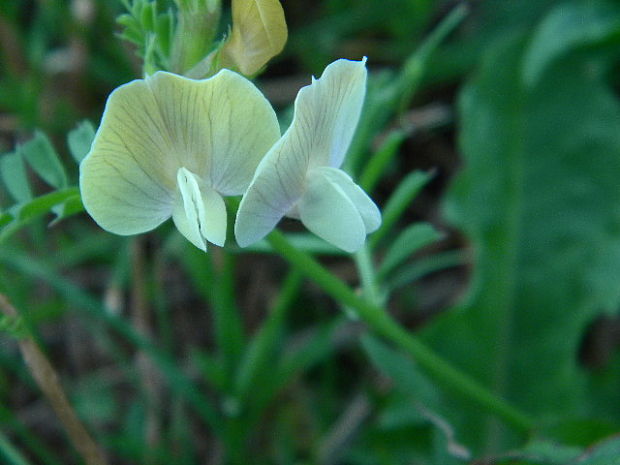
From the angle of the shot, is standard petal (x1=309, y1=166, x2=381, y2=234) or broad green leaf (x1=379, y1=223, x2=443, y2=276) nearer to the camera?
standard petal (x1=309, y1=166, x2=381, y2=234)

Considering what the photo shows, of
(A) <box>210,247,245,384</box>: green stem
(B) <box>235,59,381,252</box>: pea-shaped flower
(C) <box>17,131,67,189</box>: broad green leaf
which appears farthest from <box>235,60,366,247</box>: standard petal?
(A) <box>210,247,245,384</box>: green stem

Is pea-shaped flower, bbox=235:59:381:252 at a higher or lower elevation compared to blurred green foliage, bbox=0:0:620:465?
higher

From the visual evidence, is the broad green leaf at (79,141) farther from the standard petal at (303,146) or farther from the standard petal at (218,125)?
the standard petal at (303,146)

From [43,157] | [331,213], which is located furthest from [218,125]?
[43,157]

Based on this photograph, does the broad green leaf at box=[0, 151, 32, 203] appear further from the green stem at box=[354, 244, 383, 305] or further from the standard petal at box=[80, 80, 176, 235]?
the green stem at box=[354, 244, 383, 305]

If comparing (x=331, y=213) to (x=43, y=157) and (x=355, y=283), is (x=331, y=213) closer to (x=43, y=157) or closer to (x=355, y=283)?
(x=43, y=157)

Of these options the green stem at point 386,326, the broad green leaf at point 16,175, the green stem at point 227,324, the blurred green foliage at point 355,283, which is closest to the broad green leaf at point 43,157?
the broad green leaf at point 16,175
